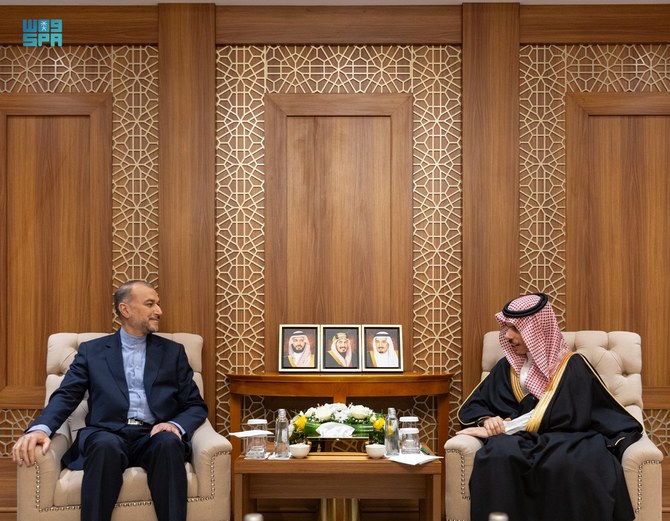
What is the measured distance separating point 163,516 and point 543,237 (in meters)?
2.52

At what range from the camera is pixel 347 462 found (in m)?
3.52

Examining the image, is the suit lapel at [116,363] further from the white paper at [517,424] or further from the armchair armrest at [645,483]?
the armchair armrest at [645,483]

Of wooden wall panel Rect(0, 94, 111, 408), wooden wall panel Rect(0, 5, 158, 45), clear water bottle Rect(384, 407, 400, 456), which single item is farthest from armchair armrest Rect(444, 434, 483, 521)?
wooden wall panel Rect(0, 5, 158, 45)

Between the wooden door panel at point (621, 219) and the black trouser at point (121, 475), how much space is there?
231cm

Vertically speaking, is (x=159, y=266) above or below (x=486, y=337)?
above

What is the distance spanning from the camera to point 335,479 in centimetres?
360

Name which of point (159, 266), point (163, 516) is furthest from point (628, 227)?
point (163, 516)

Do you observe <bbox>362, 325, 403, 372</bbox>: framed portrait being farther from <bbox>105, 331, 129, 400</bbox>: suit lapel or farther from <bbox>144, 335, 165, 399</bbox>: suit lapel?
<bbox>105, 331, 129, 400</bbox>: suit lapel

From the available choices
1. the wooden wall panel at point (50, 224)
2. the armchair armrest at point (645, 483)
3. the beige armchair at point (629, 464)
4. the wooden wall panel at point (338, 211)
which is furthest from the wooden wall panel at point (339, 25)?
the armchair armrest at point (645, 483)

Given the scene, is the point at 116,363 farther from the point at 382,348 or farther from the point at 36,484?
the point at 382,348

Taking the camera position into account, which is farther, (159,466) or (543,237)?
(543,237)

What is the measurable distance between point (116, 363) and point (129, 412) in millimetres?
246

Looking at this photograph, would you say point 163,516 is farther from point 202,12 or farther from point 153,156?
point 202,12

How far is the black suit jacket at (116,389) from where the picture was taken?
3867 millimetres
